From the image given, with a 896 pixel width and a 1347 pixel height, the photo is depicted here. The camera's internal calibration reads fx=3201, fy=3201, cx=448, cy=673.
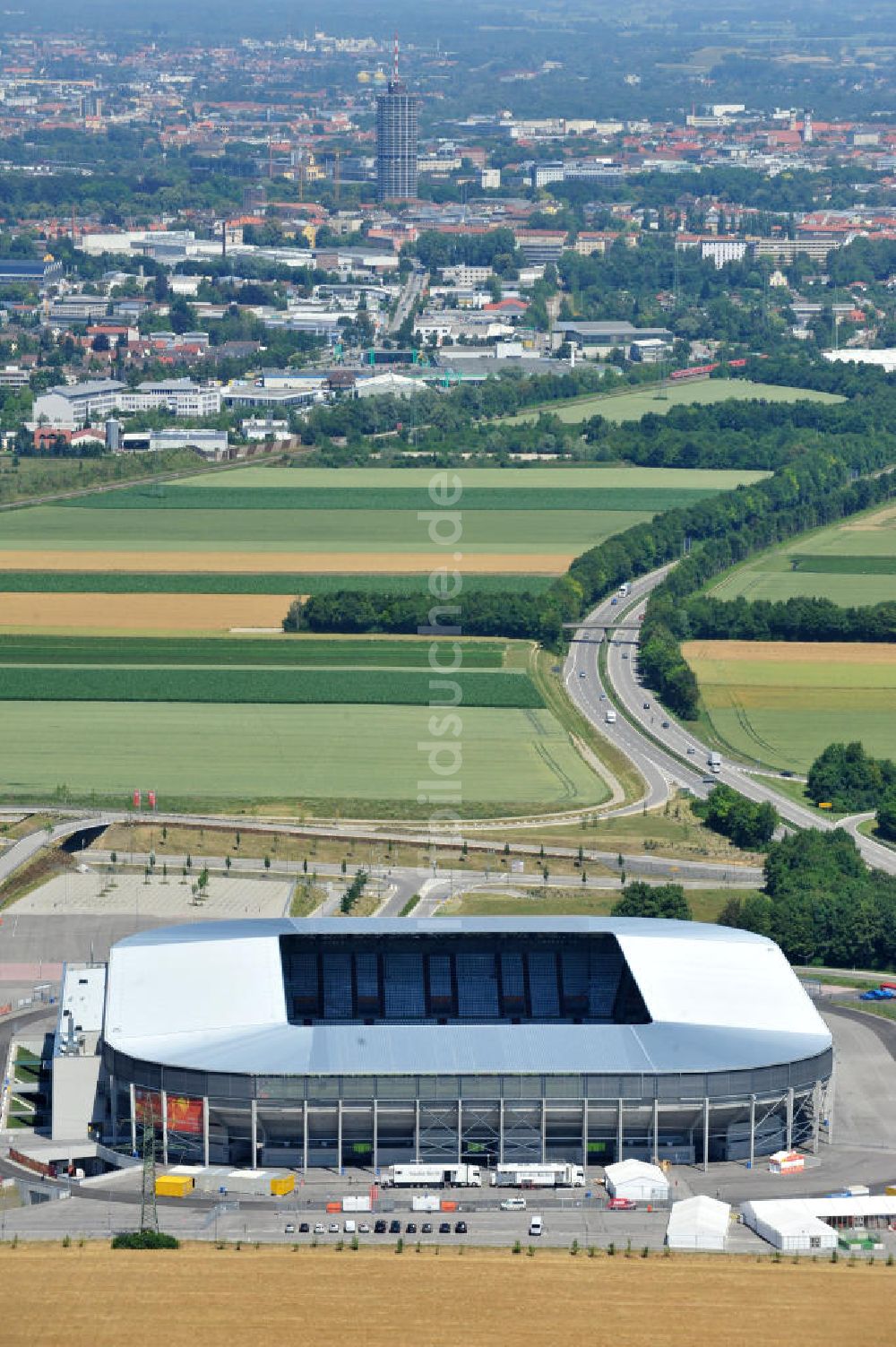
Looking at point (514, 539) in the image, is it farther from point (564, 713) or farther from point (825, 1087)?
point (825, 1087)

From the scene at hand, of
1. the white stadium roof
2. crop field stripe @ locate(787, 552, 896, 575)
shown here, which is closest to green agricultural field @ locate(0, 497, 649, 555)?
crop field stripe @ locate(787, 552, 896, 575)

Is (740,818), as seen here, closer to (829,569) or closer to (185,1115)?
(185,1115)

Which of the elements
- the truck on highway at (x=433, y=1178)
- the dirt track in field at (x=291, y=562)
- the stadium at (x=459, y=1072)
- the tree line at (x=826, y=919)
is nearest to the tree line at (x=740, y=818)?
the tree line at (x=826, y=919)

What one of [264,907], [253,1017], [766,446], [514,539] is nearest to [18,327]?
[766,446]

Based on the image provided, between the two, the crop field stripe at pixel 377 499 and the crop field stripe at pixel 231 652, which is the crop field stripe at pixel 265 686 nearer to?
the crop field stripe at pixel 231 652

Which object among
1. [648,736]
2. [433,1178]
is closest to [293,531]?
[648,736]

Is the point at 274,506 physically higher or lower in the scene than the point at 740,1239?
lower
